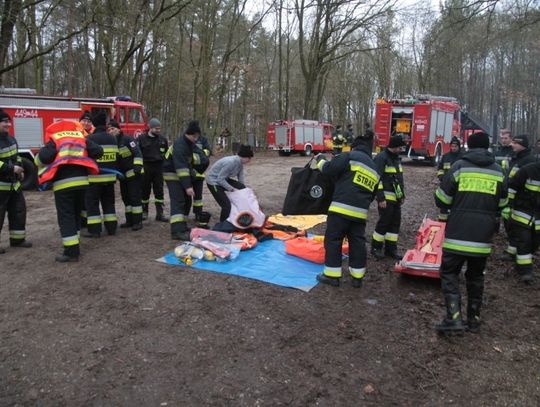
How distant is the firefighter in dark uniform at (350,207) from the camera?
4.82 meters

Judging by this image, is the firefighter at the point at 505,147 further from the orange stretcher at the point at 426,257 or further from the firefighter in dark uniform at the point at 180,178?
the firefighter in dark uniform at the point at 180,178

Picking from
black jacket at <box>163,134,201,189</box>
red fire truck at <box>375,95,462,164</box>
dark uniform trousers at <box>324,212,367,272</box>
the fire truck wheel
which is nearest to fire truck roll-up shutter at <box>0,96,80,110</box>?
the fire truck wheel

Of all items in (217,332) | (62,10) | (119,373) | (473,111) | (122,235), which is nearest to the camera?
(119,373)

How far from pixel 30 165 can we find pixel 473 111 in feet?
145

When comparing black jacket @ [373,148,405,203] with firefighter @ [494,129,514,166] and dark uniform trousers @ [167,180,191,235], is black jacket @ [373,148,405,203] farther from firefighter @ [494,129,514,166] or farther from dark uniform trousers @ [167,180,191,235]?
dark uniform trousers @ [167,180,191,235]

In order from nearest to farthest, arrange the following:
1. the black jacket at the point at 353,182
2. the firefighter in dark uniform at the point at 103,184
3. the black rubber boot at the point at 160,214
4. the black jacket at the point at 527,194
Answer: the black jacket at the point at 353,182 → the black jacket at the point at 527,194 → the firefighter in dark uniform at the point at 103,184 → the black rubber boot at the point at 160,214

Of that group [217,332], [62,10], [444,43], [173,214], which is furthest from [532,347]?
[62,10]

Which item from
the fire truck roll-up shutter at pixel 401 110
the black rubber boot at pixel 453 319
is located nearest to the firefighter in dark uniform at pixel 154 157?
the black rubber boot at pixel 453 319

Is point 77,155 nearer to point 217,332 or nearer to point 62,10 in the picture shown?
point 217,332

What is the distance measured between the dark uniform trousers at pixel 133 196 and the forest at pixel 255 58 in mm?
6125

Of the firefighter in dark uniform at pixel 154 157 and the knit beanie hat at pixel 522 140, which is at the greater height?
the knit beanie hat at pixel 522 140

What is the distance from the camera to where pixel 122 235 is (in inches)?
266

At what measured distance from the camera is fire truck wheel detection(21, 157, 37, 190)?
11922 mm

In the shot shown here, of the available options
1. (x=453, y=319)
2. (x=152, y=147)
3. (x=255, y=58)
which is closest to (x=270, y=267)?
(x=453, y=319)
